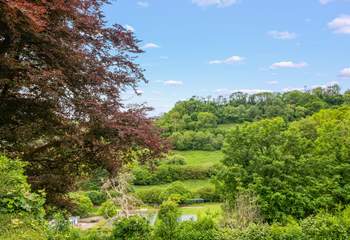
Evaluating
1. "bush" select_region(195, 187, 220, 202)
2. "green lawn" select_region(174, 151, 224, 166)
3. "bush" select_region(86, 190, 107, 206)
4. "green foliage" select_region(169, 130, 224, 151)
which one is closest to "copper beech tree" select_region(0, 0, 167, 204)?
"bush" select_region(86, 190, 107, 206)

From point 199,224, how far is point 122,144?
399 cm

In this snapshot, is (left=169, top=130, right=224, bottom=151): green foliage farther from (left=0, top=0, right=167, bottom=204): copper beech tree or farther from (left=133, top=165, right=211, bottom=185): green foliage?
(left=0, top=0, right=167, bottom=204): copper beech tree

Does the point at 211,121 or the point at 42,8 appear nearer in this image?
the point at 42,8

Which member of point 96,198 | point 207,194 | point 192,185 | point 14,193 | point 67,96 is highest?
point 67,96

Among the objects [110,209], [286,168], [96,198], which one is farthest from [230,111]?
[110,209]

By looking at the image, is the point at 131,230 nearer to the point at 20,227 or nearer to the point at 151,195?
the point at 20,227

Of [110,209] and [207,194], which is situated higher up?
[110,209]

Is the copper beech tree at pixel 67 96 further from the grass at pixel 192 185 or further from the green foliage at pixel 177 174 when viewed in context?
the green foliage at pixel 177 174

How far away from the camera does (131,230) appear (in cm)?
795

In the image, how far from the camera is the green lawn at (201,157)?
5988 cm

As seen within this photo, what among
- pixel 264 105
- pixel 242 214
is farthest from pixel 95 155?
pixel 264 105

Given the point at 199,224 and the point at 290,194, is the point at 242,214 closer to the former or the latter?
the point at 290,194

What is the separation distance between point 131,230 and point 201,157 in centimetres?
5593

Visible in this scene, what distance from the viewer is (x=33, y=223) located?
411cm
